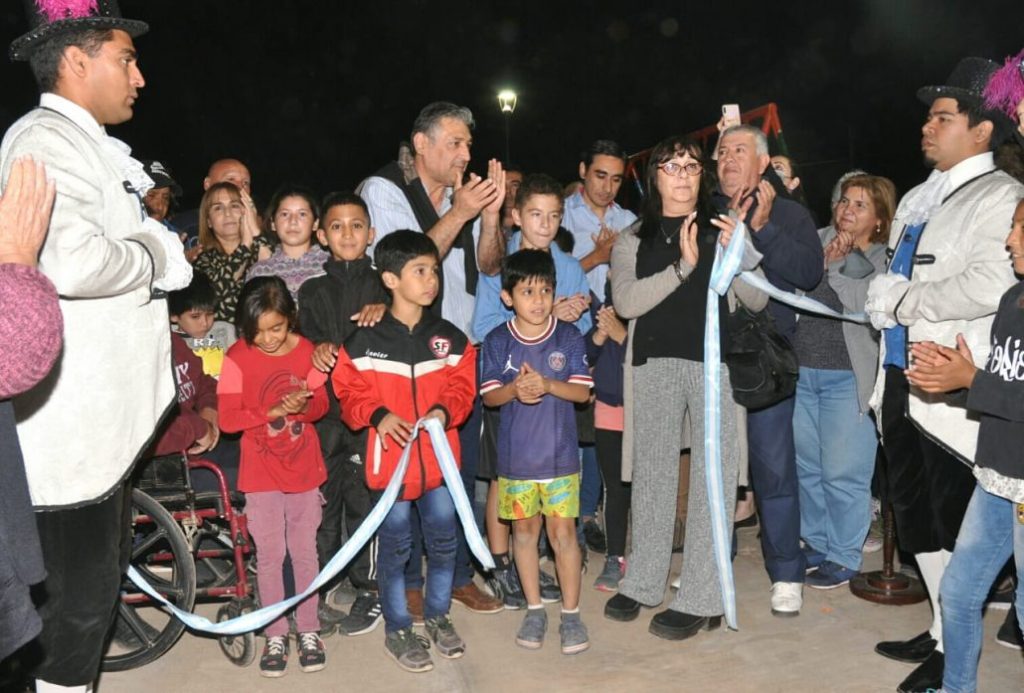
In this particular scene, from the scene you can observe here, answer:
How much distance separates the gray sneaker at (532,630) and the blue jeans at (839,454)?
63.0 inches

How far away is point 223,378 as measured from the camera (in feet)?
13.3

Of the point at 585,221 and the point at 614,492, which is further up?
the point at 585,221

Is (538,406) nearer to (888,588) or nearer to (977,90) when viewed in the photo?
(888,588)

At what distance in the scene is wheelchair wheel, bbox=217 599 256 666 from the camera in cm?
400

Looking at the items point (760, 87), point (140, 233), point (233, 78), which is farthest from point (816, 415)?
point (233, 78)

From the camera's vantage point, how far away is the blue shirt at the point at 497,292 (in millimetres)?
A: 4637

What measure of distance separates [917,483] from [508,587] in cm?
192

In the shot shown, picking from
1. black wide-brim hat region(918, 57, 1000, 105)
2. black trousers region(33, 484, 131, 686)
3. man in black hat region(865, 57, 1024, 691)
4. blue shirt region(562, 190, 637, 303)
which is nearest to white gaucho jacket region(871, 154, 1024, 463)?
man in black hat region(865, 57, 1024, 691)

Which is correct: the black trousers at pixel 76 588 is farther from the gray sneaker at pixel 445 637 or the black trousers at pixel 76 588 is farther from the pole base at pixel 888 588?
the pole base at pixel 888 588

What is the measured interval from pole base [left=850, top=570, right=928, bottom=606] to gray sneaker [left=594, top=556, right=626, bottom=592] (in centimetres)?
110

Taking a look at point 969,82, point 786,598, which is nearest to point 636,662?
point 786,598

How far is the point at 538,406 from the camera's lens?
4.18 m

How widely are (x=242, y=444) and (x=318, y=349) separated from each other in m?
0.51

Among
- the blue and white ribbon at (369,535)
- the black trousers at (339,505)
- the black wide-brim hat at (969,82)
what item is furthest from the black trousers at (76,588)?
the black wide-brim hat at (969,82)
